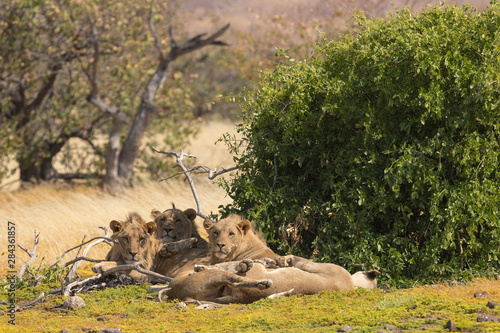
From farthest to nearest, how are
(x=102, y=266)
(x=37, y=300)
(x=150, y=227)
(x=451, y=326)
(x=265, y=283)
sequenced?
(x=150, y=227) < (x=102, y=266) < (x=37, y=300) < (x=265, y=283) < (x=451, y=326)

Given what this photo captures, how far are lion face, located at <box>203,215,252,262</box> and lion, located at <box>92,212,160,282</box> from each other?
90cm

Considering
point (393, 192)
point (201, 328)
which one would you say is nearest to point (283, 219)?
point (393, 192)

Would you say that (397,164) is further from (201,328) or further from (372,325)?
(201,328)

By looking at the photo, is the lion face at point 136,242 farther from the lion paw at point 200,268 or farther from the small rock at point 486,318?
the small rock at point 486,318

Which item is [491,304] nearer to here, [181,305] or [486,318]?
[486,318]

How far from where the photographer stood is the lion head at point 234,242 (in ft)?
26.0

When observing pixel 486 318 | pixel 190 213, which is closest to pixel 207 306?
pixel 190 213

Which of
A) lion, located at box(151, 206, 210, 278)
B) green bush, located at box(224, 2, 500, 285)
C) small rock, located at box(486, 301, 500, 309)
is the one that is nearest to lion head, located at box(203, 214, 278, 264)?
lion, located at box(151, 206, 210, 278)

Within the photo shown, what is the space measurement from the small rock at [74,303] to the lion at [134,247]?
0.74m

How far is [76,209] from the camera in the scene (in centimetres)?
1489

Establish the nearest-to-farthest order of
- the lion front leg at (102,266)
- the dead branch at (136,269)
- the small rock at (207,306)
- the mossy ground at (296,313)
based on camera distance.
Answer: the mossy ground at (296,313), the small rock at (207,306), the dead branch at (136,269), the lion front leg at (102,266)

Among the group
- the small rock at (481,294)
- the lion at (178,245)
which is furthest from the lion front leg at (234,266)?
the small rock at (481,294)

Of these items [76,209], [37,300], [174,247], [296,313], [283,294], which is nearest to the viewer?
[296,313]

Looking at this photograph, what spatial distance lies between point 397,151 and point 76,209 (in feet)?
29.5
